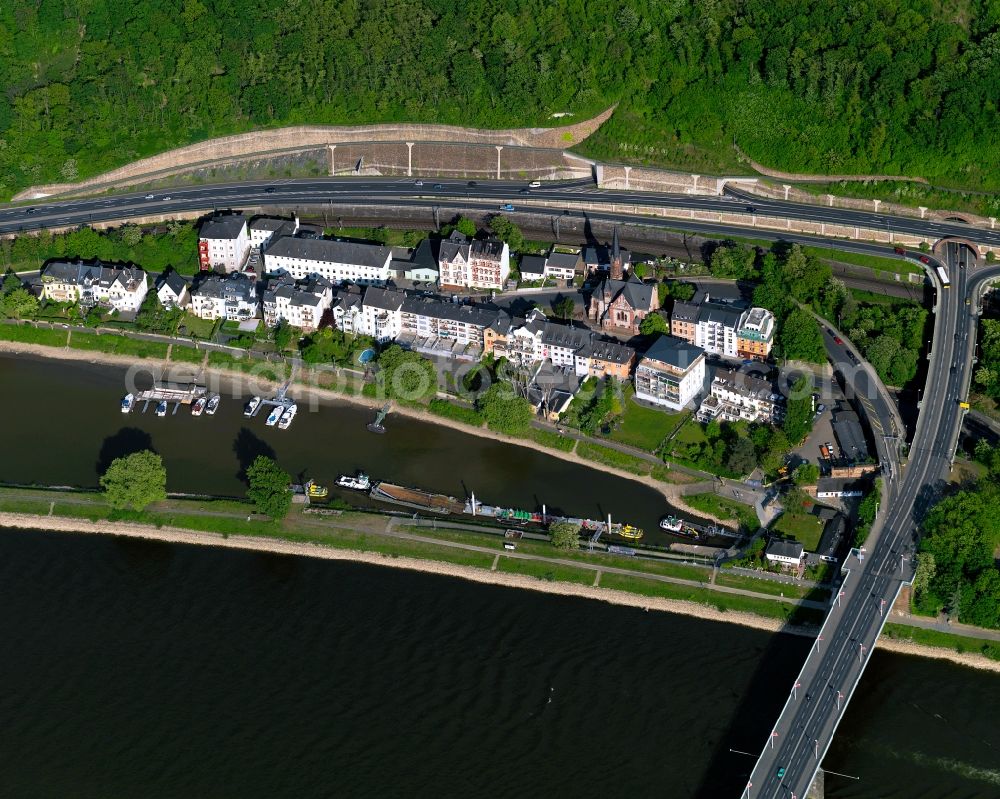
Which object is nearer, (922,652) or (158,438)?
(922,652)

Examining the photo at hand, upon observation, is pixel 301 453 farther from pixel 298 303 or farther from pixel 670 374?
pixel 670 374

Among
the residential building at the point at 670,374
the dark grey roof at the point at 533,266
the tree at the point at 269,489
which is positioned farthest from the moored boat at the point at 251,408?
the residential building at the point at 670,374

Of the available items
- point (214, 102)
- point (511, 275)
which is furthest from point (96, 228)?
point (511, 275)

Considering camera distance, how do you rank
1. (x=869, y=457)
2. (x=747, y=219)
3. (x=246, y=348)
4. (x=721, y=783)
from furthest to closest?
(x=747, y=219) → (x=246, y=348) → (x=869, y=457) → (x=721, y=783)

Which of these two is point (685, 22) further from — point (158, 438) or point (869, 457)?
point (158, 438)

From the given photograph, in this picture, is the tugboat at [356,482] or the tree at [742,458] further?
the tugboat at [356,482]

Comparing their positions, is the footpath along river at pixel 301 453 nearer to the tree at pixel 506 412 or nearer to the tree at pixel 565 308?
the tree at pixel 506 412
